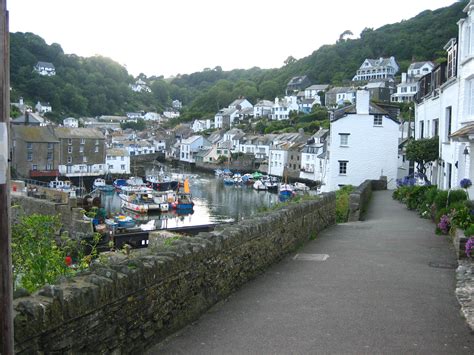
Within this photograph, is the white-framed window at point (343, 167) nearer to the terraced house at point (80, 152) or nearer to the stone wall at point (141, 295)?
the stone wall at point (141, 295)

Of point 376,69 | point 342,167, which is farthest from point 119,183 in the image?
point 376,69

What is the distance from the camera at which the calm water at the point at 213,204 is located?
197ft

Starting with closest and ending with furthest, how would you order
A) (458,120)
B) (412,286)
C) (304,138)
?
1. (412,286)
2. (458,120)
3. (304,138)

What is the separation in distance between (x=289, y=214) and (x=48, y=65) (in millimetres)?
203499

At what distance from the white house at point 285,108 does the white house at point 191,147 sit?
26740 millimetres

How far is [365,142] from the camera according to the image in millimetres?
44344

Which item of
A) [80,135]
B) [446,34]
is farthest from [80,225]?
[446,34]

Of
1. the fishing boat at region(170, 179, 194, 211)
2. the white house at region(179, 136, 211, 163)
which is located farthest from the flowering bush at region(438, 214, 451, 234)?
the white house at region(179, 136, 211, 163)

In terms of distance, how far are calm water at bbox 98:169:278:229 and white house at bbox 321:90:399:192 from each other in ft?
44.3

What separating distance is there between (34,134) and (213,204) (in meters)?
35.3

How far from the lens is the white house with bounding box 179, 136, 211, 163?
137 m

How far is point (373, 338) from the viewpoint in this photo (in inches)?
288

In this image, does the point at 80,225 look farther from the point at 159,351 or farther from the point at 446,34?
the point at 446,34

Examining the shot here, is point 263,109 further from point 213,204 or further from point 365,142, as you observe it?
point 365,142
